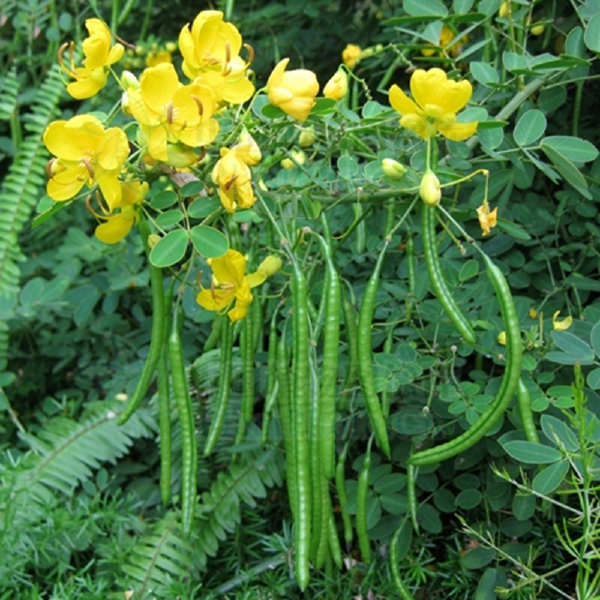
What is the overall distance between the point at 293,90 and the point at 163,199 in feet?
0.91

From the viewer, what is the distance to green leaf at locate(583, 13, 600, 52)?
143 centimetres

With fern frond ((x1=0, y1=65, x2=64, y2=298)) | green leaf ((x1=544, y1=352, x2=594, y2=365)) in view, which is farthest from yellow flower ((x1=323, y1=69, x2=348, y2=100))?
fern frond ((x1=0, y1=65, x2=64, y2=298))

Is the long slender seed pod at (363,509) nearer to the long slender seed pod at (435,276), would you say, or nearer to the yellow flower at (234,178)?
the long slender seed pod at (435,276)

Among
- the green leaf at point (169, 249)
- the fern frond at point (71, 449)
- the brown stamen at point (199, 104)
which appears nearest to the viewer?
the brown stamen at point (199, 104)

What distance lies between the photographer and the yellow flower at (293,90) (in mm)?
1188

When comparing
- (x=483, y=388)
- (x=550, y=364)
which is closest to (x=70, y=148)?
(x=483, y=388)

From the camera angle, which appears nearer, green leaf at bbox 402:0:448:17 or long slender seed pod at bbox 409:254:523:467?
long slender seed pod at bbox 409:254:523:467

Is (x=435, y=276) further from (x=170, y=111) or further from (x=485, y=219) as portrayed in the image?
(x=170, y=111)

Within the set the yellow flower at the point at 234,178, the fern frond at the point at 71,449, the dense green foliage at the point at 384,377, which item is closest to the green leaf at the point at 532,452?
the dense green foliage at the point at 384,377

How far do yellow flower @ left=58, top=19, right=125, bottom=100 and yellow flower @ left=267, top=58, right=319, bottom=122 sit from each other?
0.94 ft

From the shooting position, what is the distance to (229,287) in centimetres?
132

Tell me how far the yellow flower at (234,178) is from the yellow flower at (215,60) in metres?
0.12

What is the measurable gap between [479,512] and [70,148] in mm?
1131

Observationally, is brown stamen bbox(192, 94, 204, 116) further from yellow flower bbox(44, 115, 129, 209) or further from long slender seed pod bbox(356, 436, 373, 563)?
long slender seed pod bbox(356, 436, 373, 563)
